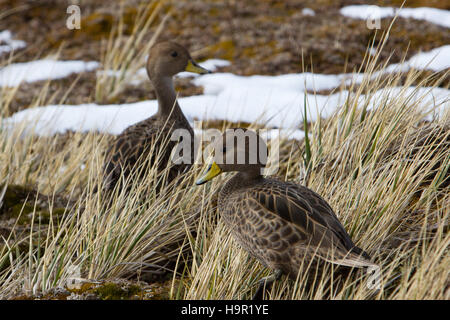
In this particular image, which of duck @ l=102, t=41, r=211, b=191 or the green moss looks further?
duck @ l=102, t=41, r=211, b=191

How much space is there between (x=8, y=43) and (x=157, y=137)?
210 inches

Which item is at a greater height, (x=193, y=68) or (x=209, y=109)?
(x=193, y=68)

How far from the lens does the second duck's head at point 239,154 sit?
2.97m

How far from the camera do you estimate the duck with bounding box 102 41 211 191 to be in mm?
4020

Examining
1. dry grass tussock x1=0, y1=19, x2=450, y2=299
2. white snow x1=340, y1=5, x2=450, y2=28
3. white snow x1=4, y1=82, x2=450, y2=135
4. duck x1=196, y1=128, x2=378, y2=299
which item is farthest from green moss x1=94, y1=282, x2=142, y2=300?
white snow x1=340, y1=5, x2=450, y2=28

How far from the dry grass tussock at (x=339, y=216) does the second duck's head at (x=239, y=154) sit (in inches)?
15.8

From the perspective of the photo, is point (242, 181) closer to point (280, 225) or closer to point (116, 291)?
point (280, 225)

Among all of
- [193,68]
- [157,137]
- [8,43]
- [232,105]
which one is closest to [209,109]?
[232,105]

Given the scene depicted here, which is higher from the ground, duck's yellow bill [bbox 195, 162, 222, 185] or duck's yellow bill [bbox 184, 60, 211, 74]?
duck's yellow bill [bbox 195, 162, 222, 185]

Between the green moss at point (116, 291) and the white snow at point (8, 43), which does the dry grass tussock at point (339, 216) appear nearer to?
the green moss at point (116, 291)

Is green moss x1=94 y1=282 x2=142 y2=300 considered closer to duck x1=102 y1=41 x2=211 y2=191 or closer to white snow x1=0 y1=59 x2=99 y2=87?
duck x1=102 y1=41 x2=211 y2=191

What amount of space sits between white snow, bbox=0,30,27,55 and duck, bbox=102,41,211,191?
430cm

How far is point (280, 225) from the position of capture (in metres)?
2.63

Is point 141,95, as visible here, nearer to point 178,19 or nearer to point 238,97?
point 238,97
